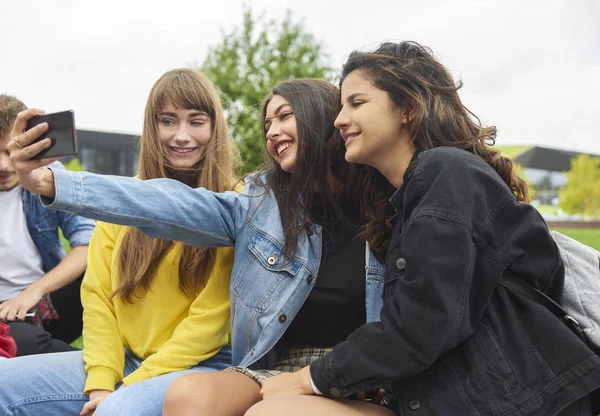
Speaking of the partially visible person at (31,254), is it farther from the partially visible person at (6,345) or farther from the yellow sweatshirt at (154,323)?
the yellow sweatshirt at (154,323)

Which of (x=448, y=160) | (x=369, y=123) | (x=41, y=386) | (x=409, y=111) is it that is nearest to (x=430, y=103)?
(x=409, y=111)

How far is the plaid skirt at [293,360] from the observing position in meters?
2.11

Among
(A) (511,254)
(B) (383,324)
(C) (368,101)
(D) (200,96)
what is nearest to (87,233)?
(D) (200,96)

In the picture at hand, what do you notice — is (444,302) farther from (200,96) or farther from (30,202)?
(30,202)

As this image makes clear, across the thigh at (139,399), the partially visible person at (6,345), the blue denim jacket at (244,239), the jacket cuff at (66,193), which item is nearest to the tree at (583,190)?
the blue denim jacket at (244,239)

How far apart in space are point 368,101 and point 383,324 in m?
0.74

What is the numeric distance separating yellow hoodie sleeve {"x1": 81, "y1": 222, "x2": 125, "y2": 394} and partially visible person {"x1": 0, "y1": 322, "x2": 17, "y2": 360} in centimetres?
40

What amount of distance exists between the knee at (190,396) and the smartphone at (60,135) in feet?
2.59

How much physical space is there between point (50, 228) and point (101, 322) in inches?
39.9

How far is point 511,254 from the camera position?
60.8 inches

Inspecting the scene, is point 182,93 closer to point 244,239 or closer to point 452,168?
point 244,239

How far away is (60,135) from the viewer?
190cm

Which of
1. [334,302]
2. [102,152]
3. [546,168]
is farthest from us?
[546,168]

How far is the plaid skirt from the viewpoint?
211 centimetres
